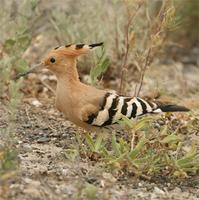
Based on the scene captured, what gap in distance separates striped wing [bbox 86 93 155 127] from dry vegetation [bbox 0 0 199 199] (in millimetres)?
117

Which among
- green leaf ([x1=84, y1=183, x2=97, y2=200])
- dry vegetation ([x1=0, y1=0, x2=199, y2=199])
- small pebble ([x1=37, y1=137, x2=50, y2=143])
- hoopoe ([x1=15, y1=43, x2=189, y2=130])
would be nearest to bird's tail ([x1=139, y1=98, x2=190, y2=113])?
hoopoe ([x1=15, y1=43, x2=189, y2=130])

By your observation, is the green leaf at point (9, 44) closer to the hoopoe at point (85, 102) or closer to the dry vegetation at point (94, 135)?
the dry vegetation at point (94, 135)

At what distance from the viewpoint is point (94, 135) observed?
4754 mm

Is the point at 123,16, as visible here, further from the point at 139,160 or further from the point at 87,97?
the point at 139,160

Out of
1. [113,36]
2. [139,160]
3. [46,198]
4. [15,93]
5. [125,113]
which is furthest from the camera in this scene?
[113,36]

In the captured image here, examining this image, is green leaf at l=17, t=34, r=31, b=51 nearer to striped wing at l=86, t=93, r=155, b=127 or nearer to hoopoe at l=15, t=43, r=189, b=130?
hoopoe at l=15, t=43, r=189, b=130

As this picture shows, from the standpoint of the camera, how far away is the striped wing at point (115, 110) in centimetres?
427

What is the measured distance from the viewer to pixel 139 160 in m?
3.90

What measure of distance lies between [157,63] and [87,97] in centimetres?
267

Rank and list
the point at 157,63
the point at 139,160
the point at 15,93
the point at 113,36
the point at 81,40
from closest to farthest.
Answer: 1. the point at 15,93
2. the point at 139,160
3. the point at 81,40
4. the point at 113,36
5. the point at 157,63

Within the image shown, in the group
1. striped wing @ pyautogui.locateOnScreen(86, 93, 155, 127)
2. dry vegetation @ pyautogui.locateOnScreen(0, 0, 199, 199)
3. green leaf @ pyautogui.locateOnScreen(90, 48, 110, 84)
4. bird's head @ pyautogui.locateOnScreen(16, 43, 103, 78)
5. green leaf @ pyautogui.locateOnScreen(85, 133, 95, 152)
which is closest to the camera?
dry vegetation @ pyautogui.locateOnScreen(0, 0, 199, 199)

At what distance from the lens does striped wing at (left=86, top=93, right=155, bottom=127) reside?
14.0 feet

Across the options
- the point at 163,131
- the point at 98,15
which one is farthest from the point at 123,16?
the point at 163,131

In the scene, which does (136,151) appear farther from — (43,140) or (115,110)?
(43,140)
